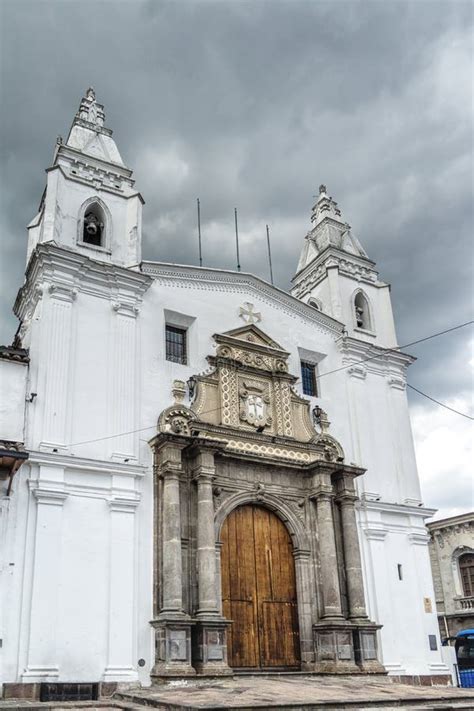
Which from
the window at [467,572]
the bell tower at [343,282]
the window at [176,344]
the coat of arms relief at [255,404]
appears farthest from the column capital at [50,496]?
the window at [467,572]

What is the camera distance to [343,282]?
23484 mm

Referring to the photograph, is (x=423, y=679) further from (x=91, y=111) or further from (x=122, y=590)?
(x=91, y=111)

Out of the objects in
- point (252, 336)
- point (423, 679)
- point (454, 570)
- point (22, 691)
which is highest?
point (252, 336)

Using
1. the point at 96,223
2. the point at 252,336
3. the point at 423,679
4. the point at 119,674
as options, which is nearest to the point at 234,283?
the point at 252,336

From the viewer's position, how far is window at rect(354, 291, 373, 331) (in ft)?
77.5

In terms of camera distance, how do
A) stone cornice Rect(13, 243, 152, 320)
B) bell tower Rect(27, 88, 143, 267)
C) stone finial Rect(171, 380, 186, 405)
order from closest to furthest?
stone cornice Rect(13, 243, 152, 320)
stone finial Rect(171, 380, 186, 405)
bell tower Rect(27, 88, 143, 267)

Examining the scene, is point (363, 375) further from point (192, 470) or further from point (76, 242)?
point (76, 242)

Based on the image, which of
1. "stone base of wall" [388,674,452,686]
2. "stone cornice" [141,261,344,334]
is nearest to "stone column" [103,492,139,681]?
"stone cornice" [141,261,344,334]

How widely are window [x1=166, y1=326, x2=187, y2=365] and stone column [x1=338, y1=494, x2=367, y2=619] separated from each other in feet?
19.2

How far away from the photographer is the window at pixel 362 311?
23609mm

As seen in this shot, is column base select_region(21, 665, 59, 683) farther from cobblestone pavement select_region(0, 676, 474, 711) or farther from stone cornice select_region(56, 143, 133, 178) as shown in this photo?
stone cornice select_region(56, 143, 133, 178)

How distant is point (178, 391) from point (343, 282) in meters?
8.62

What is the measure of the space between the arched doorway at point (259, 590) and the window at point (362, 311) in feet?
27.8

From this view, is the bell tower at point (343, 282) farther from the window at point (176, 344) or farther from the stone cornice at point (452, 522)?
the stone cornice at point (452, 522)
